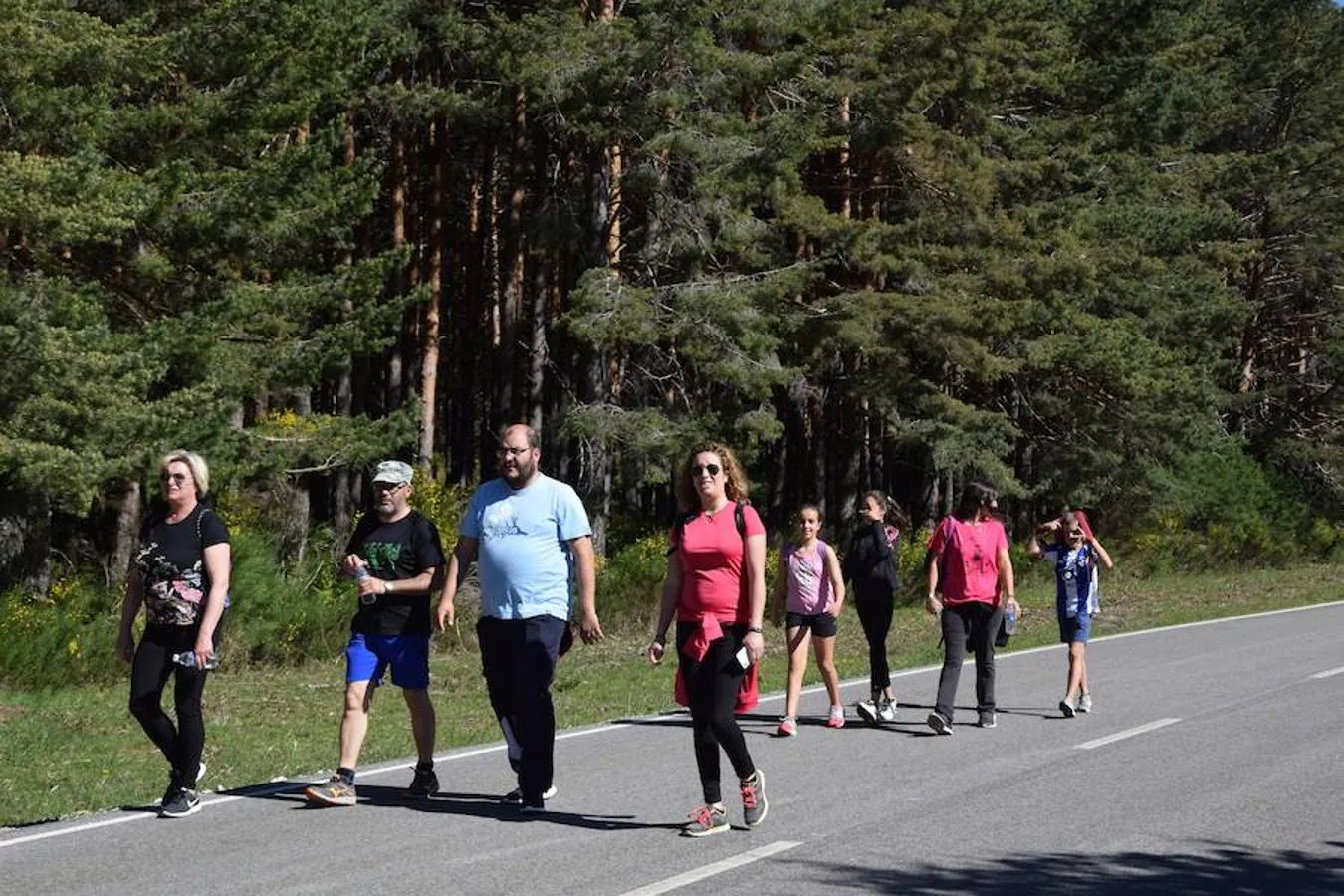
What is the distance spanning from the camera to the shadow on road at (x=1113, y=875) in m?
7.71

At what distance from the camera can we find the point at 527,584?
9281 millimetres

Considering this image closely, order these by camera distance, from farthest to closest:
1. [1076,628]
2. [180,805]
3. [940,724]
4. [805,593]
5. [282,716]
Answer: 1. [282,716]
2. [1076,628]
3. [805,593]
4. [940,724]
5. [180,805]

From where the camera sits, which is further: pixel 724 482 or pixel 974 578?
pixel 974 578

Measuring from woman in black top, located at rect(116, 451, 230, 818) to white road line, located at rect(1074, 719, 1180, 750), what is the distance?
6191 millimetres

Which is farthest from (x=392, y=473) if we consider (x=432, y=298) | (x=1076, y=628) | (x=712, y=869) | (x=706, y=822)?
(x=432, y=298)

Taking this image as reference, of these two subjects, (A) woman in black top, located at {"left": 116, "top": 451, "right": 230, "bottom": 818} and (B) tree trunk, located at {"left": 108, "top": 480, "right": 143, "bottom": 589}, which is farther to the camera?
(B) tree trunk, located at {"left": 108, "top": 480, "right": 143, "bottom": 589}

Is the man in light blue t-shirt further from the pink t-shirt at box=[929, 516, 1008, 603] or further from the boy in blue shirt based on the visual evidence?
the boy in blue shirt

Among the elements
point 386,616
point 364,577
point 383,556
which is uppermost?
point 383,556

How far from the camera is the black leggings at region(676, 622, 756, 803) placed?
8.80 metres

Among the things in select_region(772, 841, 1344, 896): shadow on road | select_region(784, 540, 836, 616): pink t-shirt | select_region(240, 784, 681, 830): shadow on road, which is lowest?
select_region(772, 841, 1344, 896): shadow on road

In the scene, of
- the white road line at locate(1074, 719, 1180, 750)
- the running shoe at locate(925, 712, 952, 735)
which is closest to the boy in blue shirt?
the white road line at locate(1074, 719, 1180, 750)

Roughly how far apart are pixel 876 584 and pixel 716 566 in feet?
18.2

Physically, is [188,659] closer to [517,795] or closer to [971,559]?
[517,795]

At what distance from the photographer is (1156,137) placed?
149ft
